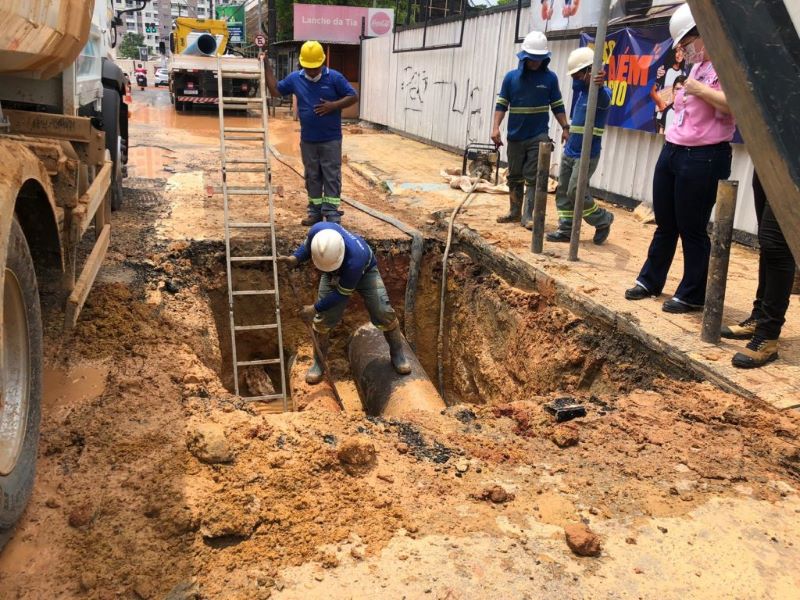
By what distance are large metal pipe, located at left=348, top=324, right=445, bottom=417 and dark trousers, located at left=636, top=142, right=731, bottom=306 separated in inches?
77.6

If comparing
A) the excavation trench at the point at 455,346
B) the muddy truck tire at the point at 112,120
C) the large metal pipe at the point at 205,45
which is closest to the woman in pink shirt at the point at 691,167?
the excavation trench at the point at 455,346

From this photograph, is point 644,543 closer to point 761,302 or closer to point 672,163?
point 761,302

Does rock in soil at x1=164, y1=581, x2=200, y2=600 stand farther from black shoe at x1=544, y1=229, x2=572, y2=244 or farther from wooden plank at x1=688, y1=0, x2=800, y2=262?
black shoe at x1=544, y1=229, x2=572, y2=244

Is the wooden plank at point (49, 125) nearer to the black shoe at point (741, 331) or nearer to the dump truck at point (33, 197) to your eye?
the dump truck at point (33, 197)

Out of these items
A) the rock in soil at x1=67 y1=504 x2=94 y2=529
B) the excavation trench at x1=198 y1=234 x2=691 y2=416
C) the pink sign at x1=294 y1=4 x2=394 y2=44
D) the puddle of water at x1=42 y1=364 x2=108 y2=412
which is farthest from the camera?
the pink sign at x1=294 y1=4 x2=394 y2=44

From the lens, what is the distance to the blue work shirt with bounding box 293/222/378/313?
5043mm

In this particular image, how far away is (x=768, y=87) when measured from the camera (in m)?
1.13

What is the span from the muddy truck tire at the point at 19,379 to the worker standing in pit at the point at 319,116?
4454 millimetres

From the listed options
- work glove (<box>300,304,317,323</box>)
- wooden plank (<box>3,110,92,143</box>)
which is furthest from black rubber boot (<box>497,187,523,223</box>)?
wooden plank (<box>3,110,92,143</box>)

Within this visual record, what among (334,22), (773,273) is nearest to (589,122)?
(773,273)

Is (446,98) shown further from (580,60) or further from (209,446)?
(209,446)

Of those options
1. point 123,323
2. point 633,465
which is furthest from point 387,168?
point 633,465

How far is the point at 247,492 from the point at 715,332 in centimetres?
295

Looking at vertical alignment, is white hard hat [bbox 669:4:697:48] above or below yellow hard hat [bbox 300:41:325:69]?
above
